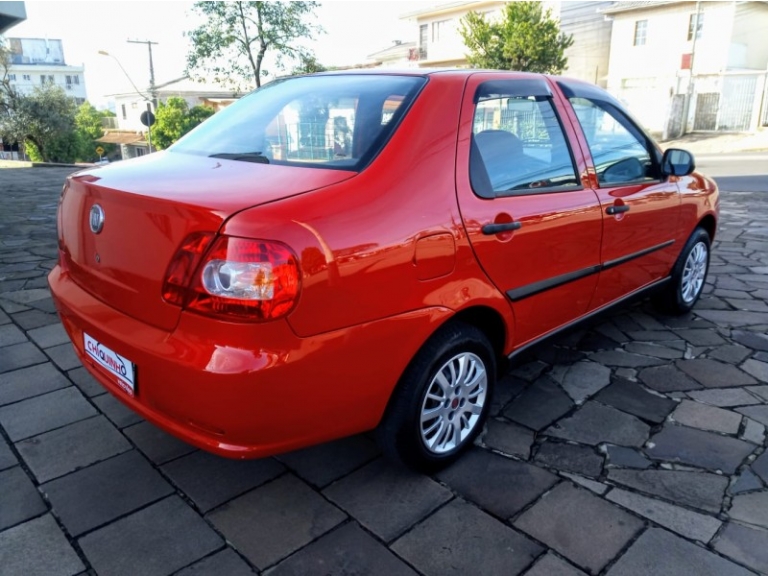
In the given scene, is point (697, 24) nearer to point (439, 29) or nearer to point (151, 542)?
point (439, 29)

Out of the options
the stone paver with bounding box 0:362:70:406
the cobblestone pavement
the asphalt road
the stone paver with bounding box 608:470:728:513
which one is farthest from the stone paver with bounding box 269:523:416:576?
the asphalt road

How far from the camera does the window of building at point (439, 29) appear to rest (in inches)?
1467

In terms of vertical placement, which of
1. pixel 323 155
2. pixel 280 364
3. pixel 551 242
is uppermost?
pixel 323 155

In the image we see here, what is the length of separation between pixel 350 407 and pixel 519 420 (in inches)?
46.1

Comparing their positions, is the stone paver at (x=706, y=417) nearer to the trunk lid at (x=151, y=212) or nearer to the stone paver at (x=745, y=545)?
the stone paver at (x=745, y=545)

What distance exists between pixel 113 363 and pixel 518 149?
6.32 feet

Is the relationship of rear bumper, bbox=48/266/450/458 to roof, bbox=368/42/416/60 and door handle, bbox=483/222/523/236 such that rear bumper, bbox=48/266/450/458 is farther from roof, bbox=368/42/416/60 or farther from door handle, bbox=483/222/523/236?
roof, bbox=368/42/416/60

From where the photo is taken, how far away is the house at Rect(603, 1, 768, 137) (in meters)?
24.5

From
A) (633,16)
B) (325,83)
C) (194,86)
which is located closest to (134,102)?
(194,86)

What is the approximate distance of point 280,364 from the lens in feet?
5.83

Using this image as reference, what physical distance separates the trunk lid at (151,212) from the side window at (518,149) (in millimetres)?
677

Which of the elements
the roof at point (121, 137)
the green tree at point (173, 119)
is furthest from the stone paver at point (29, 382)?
the roof at point (121, 137)

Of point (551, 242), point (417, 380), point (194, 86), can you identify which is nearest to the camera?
point (417, 380)

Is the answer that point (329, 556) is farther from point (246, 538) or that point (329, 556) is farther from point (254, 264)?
point (254, 264)
